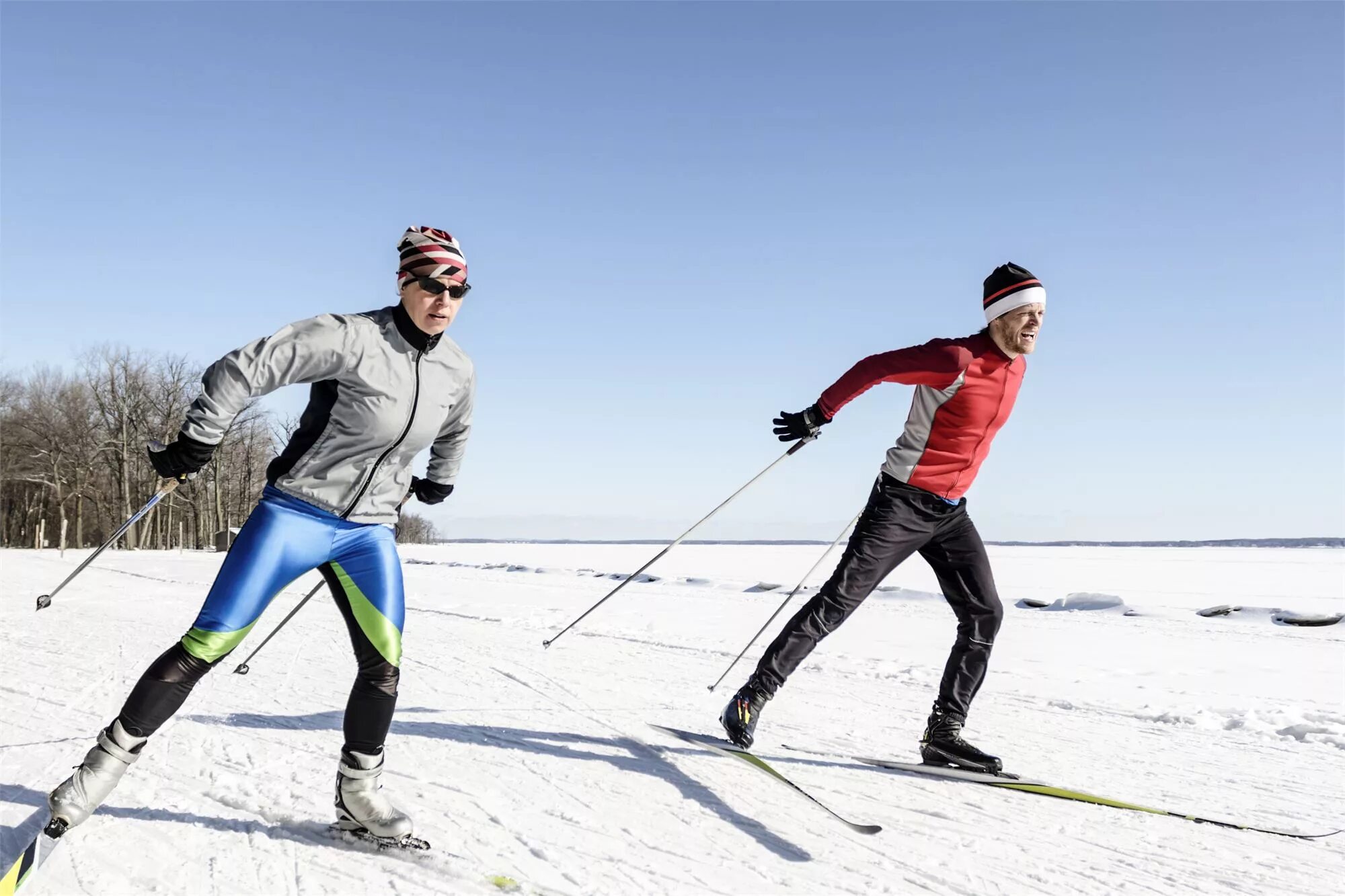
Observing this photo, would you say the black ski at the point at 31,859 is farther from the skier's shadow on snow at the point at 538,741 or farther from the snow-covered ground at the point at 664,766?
the skier's shadow on snow at the point at 538,741

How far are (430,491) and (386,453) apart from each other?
687 millimetres

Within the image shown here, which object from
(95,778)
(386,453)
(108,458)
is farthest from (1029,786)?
(108,458)

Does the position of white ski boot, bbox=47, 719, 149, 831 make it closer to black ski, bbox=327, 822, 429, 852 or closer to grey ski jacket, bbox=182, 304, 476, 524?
black ski, bbox=327, 822, 429, 852

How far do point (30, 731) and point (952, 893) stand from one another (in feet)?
14.4

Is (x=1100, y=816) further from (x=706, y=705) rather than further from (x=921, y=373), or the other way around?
(x=706, y=705)

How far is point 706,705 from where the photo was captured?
5.39m

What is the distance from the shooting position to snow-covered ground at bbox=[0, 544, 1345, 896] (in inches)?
105

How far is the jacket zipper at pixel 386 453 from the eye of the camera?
2.88 metres

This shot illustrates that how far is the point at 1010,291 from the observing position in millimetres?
4012

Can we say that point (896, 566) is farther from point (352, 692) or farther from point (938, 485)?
point (352, 692)

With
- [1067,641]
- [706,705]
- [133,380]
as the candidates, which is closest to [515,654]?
[706,705]

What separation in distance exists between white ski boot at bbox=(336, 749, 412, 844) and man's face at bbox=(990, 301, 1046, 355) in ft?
10.5

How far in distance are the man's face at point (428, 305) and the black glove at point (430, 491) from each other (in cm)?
86

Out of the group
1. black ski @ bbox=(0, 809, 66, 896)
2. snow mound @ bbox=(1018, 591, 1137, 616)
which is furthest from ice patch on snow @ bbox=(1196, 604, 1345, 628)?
black ski @ bbox=(0, 809, 66, 896)
